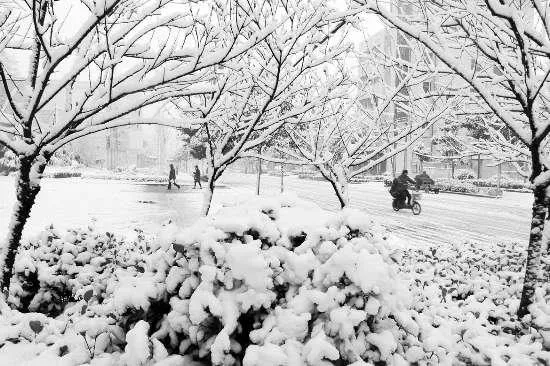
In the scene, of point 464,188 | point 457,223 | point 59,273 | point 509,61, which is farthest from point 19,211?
point 464,188

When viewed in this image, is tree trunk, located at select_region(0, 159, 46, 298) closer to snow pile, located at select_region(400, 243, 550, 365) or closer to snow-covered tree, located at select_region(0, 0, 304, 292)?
snow-covered tree, located at select_region(0, 0, 304, 292)

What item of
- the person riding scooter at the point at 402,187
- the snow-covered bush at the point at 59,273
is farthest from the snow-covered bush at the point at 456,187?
the snow-covered bush at the point at 59,273

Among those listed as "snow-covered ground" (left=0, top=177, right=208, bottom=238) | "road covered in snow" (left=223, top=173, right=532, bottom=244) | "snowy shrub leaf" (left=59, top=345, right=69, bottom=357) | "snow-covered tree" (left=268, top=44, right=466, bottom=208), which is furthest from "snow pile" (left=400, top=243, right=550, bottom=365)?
"snow-covered ground" (left=0, top=177, right=208, bottom=238)

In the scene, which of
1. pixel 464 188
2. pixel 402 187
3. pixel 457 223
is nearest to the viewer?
pixel 457 223

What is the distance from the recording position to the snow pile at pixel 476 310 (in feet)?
9.93

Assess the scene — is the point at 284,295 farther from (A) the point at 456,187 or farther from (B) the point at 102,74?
(A) the point at 456,187

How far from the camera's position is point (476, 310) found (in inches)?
163

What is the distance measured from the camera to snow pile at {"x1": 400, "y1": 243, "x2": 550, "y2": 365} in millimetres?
3027

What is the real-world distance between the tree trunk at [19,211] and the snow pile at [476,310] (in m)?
3.42

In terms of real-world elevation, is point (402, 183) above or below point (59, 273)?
above

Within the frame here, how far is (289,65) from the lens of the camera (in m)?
5.08

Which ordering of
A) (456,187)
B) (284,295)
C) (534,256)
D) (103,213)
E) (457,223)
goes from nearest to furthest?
(284,295), (534,256), (103,213), (457,223), (456,187)

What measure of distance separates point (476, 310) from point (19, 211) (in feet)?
14.8

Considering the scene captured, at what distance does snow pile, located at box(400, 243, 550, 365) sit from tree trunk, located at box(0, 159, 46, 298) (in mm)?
3420
